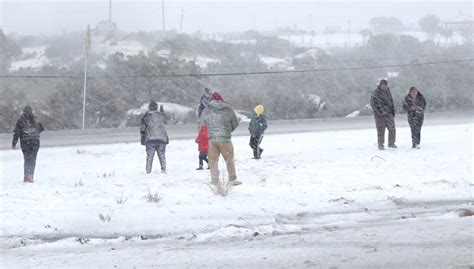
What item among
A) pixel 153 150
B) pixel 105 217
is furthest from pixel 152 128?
pixel 105 217

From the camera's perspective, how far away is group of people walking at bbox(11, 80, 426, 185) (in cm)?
1112

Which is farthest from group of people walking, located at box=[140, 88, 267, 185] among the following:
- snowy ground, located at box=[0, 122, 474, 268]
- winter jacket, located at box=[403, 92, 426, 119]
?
winter jacket, located at box=[403, 92, 426, 119]

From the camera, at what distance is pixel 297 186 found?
10.7 metres

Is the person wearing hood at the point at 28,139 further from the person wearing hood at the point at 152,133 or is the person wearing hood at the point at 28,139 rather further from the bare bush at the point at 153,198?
the bare bush at the point at 153,198

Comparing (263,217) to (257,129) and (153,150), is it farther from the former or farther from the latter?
(257,129)

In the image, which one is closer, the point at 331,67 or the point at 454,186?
the point at 454,186

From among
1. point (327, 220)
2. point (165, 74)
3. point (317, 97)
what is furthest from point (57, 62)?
point (327, 220)

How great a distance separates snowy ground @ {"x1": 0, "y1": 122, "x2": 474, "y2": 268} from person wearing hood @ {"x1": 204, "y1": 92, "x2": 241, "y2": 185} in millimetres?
438

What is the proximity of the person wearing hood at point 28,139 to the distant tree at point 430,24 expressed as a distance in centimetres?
6109

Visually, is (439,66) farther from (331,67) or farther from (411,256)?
(411,256)

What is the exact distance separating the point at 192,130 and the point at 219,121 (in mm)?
14972

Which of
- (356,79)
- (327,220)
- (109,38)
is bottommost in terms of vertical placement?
(327,220)

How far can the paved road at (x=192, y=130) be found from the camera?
23.5 metres

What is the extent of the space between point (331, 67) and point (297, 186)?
36.5 m
